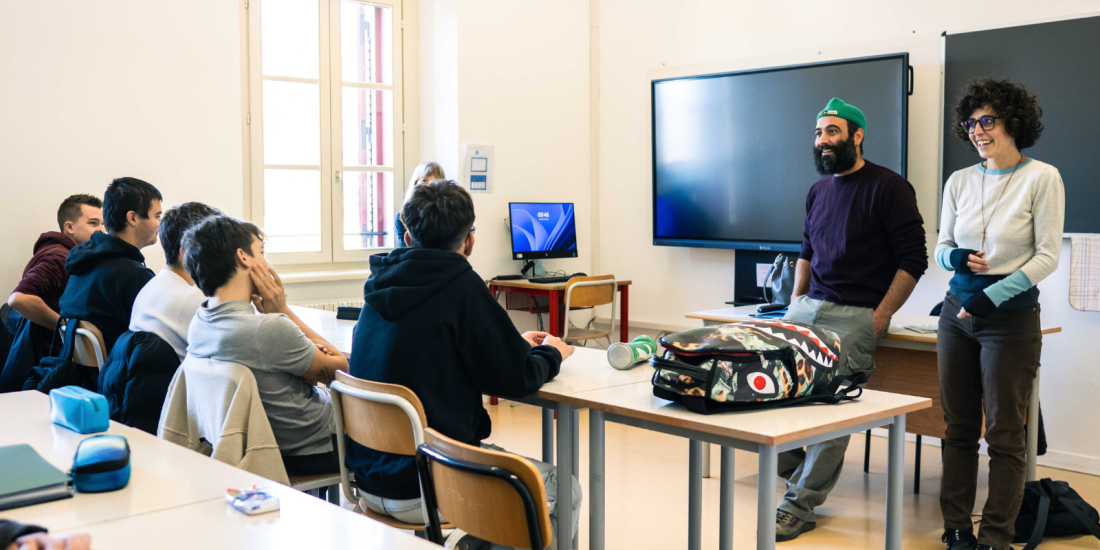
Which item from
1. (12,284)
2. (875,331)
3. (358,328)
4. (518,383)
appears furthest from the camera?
(12,284)

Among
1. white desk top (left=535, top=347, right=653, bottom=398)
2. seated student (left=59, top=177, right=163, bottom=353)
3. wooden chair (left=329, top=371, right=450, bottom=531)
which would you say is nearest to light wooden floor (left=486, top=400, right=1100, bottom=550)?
white desk top (left=535, top=347, right=653, bottom=398)

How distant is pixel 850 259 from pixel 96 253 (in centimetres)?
259

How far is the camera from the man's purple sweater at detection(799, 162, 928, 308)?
3.02 m

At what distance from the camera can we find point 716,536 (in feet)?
10.3

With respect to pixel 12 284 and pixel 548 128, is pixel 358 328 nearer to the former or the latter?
pixel 12 284

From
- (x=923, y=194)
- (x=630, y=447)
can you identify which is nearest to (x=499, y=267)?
(x=630, y=447)

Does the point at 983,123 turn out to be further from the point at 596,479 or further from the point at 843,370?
the point at 596,479

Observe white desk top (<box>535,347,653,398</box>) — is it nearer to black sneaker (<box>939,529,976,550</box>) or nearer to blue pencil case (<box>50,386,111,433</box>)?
blue pencil case (<box>50,386,111,433</box>)

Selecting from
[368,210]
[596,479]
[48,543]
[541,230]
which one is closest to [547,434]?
[596,479]

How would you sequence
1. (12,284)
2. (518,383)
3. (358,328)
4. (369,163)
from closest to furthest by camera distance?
(518,383) → (358,328) → (12,284) → (369,163)

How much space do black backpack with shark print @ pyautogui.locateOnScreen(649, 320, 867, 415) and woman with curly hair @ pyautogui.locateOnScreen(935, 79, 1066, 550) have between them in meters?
1.01

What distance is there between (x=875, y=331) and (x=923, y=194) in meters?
1.63

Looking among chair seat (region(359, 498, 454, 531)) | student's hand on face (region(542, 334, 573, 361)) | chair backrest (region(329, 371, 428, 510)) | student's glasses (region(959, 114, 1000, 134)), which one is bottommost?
chair seat (region(359, 498, 454, 531))

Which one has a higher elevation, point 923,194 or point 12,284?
point 923,194
